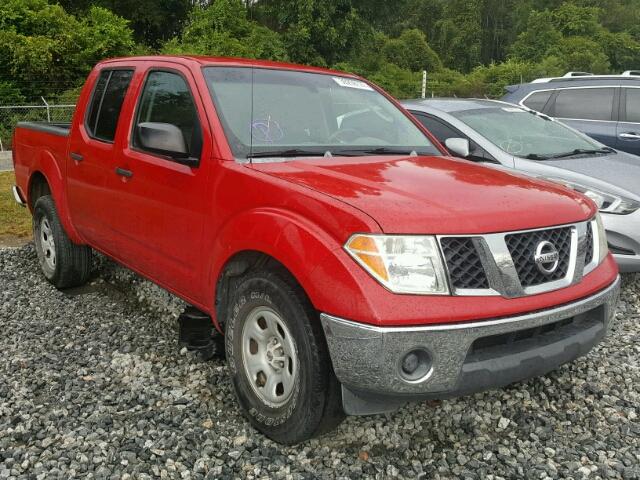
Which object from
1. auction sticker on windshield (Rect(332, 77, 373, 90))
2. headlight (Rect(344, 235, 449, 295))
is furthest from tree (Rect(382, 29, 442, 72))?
headlight (Rect(344, 235, 449, 295))

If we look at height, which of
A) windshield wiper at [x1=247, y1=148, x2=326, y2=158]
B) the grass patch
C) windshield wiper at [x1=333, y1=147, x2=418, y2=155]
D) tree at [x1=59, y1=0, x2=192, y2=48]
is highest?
tree at [x1=59, y1=0, x2=192, y2=48]

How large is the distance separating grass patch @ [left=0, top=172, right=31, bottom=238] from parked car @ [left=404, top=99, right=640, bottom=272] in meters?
4.70

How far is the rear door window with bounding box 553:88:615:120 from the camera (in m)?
8.26

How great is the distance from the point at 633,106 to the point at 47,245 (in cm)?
708

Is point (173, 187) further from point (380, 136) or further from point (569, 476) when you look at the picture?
point (569, 476)

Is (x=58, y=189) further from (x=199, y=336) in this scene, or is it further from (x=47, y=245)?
(x=199, y=336)

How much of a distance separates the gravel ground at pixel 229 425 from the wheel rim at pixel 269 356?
0.26m

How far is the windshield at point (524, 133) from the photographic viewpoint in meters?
5.96

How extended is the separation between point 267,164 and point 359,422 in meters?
1.38

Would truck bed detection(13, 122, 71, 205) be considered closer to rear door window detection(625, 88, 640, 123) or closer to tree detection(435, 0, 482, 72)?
rear door window detection(625, 88, 640, 123)

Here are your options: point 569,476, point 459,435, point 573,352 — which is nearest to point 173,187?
point 459,435

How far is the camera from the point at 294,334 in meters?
2.67

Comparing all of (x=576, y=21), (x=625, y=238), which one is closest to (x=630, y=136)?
(x=625, y=238)

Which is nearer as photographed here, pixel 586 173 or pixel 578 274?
pixel 578 274
